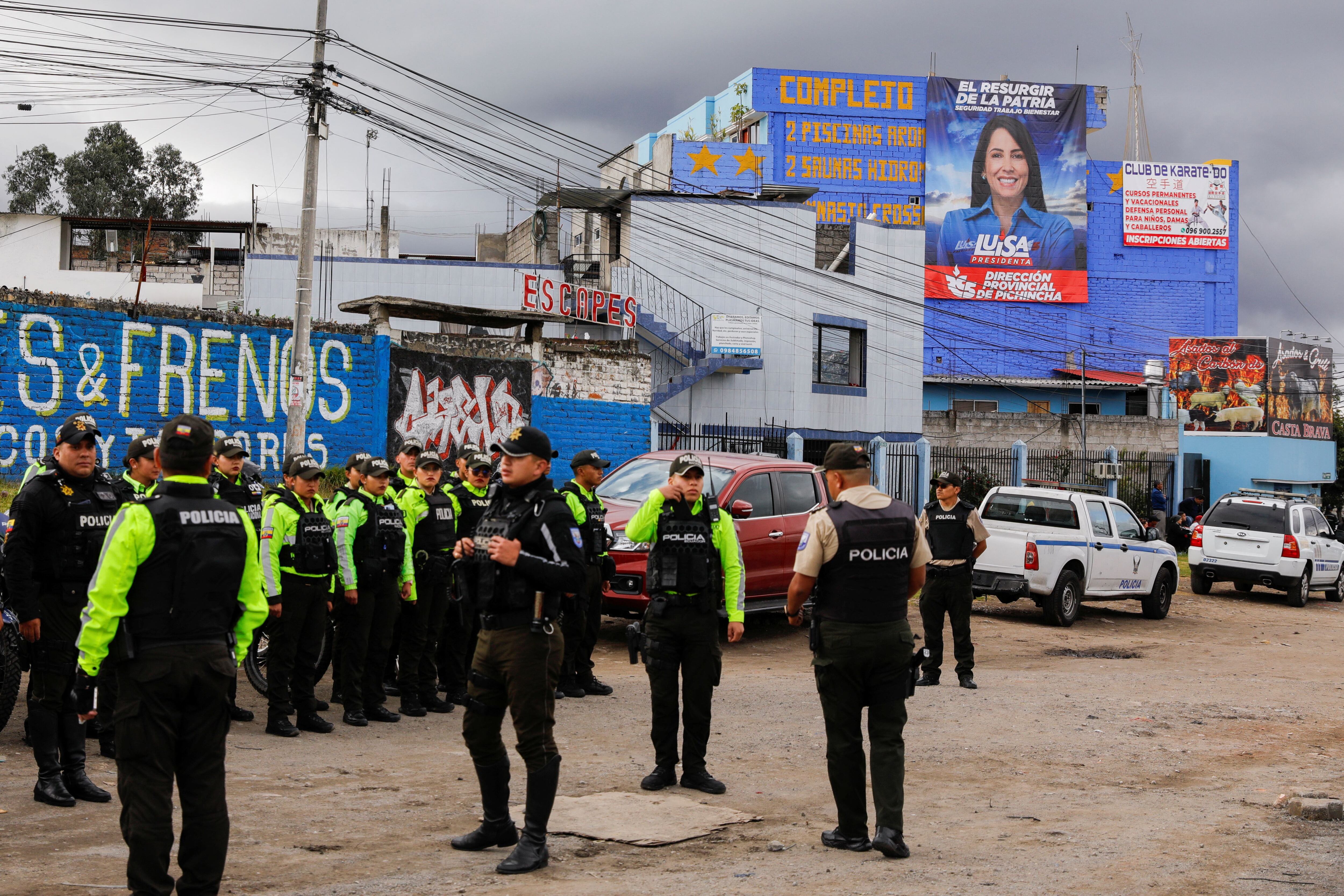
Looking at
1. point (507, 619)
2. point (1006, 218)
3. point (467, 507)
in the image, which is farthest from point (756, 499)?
point (1006, 218)

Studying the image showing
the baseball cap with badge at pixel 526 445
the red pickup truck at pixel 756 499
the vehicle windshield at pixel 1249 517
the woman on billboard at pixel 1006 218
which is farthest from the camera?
the woman on billboard at pixel 1006 218

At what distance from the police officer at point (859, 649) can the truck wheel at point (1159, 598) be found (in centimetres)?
1299

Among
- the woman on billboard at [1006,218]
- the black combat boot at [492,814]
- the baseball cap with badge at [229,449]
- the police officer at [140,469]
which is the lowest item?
the black combat boot at [492,814]

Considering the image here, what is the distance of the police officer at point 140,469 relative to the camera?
294 inches

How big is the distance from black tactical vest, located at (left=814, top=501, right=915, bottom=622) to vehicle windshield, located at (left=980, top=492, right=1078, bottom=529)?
10.5m

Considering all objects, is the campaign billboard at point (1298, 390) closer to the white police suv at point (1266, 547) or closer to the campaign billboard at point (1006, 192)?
the campaign billboard at point (1006, 192)

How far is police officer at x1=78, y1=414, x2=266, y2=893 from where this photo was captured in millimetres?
4543

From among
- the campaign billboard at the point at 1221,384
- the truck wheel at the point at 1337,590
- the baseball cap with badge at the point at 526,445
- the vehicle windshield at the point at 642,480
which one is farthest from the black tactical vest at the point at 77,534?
the campaign billboard at the point at 1221,384

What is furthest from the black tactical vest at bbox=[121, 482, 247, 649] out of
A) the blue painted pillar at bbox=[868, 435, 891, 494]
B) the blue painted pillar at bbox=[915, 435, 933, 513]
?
the blue painted pillar at bbox=[915, 435, 933, 513]

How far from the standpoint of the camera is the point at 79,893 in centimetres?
489

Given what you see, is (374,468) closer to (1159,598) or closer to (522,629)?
(522,629)

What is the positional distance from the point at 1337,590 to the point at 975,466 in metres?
9.78

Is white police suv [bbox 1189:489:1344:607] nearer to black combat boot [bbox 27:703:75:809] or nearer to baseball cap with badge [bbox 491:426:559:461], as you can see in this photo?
baseball cap with badge [bbox 491:426:559:461]

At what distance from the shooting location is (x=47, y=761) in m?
6.29
